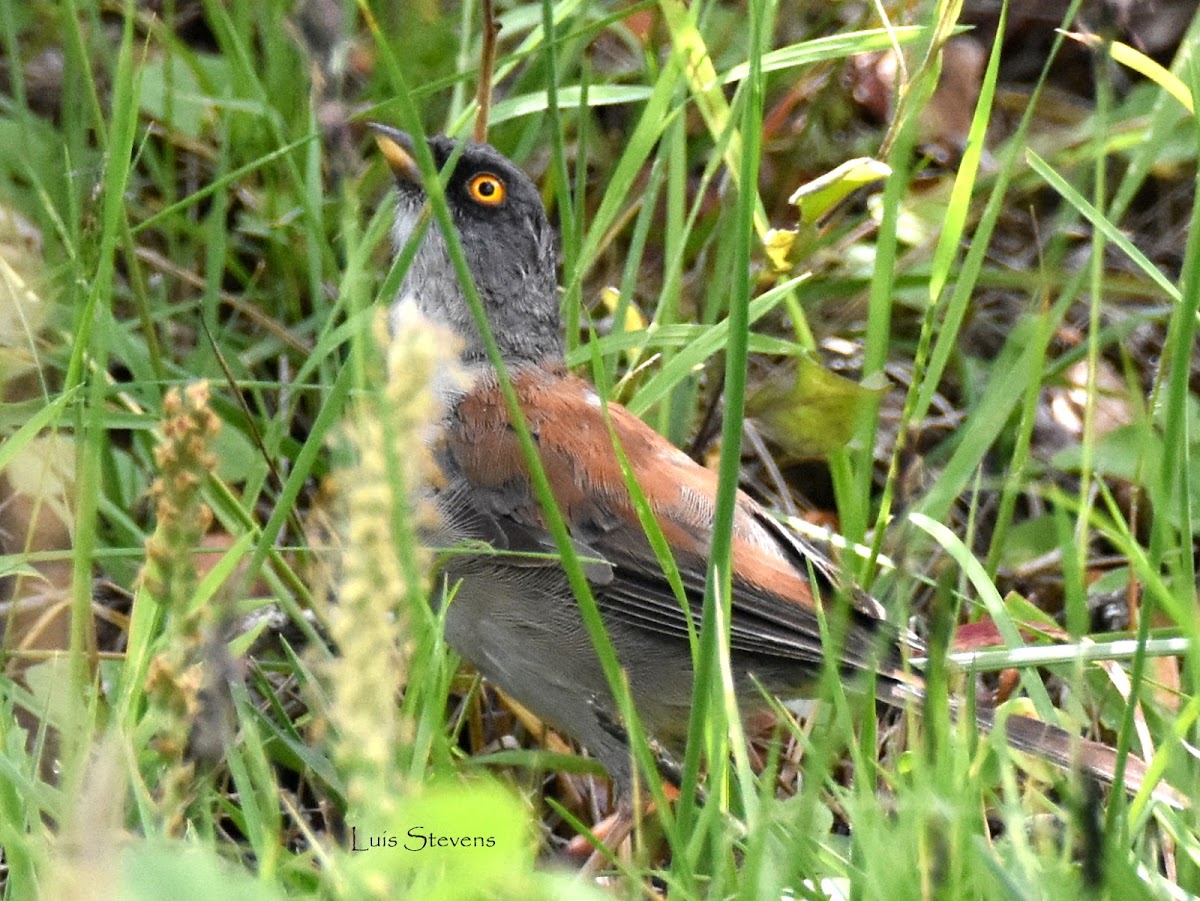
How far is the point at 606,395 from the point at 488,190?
4.88 ft

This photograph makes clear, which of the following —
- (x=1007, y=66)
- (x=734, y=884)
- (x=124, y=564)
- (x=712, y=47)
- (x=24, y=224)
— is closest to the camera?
(x=734, y=884)

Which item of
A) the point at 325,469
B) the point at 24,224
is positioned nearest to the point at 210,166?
the point at 24,224

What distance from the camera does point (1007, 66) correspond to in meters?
5.64

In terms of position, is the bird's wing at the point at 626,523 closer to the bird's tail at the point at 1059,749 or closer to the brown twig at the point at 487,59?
the bird's tail at the point at 1059,749

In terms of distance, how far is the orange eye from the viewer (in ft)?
12.7

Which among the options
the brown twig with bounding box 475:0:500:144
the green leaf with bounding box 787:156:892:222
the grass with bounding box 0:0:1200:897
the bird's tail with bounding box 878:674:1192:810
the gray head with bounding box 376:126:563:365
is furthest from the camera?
the gray head with bounding box 376:126:563:365

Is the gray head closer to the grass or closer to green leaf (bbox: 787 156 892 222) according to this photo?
the grass

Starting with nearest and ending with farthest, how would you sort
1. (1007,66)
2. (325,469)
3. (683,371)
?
(683,371) → (325,469) → (1007,66)

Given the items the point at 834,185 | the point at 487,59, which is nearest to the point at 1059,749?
the point at 834,185

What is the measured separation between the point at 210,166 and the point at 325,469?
4.39 ft

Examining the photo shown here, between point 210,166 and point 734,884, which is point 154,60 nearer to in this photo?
point 210,166

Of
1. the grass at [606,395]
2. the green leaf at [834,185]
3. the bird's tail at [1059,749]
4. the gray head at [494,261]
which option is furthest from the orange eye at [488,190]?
the bird's tail at [1059,749]

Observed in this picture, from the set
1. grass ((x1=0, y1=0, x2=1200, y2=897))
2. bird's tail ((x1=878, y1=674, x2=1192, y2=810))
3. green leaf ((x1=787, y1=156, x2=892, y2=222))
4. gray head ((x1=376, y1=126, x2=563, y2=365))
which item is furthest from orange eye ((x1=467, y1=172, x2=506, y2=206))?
bird's tail ((x1=878, y1=674, x2=1192, y2=810))

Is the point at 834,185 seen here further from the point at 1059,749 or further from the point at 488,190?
the point at 1059,749
